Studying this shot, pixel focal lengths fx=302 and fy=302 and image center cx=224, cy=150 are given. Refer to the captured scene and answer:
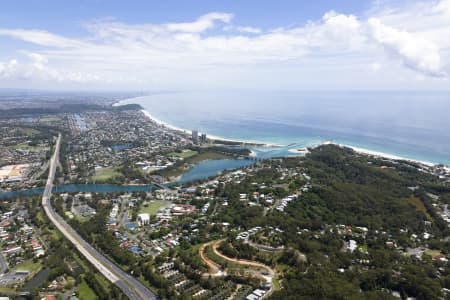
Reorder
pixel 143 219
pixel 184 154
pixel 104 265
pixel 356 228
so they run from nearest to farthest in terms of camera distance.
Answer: pixel 104 265 → pixel 356 228 → pixel 143 219 → pixel 184 154

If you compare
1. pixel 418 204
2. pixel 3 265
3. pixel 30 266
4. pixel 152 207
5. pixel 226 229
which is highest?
pixel 418 204

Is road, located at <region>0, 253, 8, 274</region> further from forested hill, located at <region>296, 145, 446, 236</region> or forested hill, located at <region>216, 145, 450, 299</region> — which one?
forested hill, located at <region>296, 145, 446, 236</region>

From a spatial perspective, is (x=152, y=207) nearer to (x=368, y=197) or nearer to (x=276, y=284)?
(x=276, y=284)

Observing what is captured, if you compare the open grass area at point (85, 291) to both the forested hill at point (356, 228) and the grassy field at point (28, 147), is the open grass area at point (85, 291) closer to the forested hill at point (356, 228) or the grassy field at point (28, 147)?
the forested hill at point (356, 228)

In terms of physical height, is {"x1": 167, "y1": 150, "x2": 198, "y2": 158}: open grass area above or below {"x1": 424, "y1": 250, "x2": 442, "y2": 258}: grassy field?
above

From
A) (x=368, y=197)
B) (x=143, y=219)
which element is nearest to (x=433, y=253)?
(x=368, y=197)

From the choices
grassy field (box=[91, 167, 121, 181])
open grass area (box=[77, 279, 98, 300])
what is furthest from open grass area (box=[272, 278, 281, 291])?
grassy field (box=[91, 167, 121, 181])

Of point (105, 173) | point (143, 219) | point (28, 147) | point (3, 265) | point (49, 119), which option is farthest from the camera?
point (49, 119)

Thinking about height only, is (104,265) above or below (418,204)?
below
